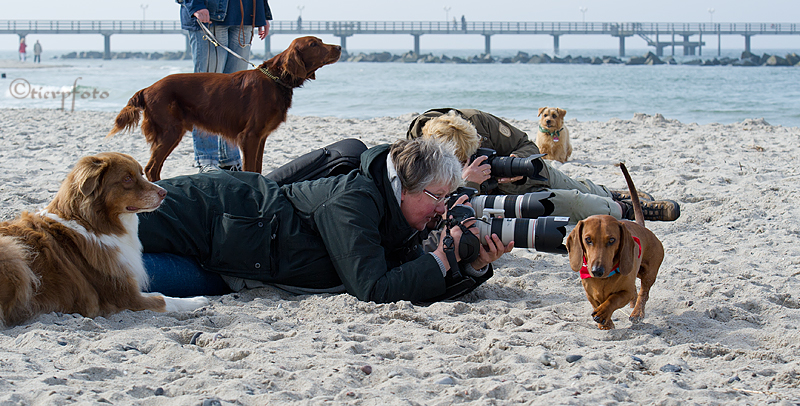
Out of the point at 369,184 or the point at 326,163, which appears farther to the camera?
the point at 326,163

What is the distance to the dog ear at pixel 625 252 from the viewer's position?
236 cm

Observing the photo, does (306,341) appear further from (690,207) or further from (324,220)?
(690,207)

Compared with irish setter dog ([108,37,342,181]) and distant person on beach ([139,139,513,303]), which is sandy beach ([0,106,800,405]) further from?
irish setter dog ([108,37,342,181])

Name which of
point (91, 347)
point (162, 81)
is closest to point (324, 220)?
point (91, 347)

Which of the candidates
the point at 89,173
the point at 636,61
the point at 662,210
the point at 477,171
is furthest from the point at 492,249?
the point at 636,61

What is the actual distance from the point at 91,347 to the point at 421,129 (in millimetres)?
2541

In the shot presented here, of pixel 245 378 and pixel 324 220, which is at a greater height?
pixel 324 220

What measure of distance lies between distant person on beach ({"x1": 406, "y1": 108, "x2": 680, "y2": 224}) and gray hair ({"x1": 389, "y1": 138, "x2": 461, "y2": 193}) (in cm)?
101

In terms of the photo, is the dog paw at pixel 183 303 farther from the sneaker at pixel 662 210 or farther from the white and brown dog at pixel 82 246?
the sneaker at pixel 662 210

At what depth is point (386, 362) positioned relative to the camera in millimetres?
2129

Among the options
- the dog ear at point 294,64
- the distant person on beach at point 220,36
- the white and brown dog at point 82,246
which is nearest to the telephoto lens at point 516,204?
the dog ear at point 294,64

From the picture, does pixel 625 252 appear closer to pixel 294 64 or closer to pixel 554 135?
pixel 294 64

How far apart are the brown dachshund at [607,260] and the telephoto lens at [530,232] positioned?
22 cm

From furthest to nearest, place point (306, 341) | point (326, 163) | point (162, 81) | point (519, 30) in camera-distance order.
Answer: point (519, 30) < point (162, 81) < point (326, 163) < point (306, 341)
